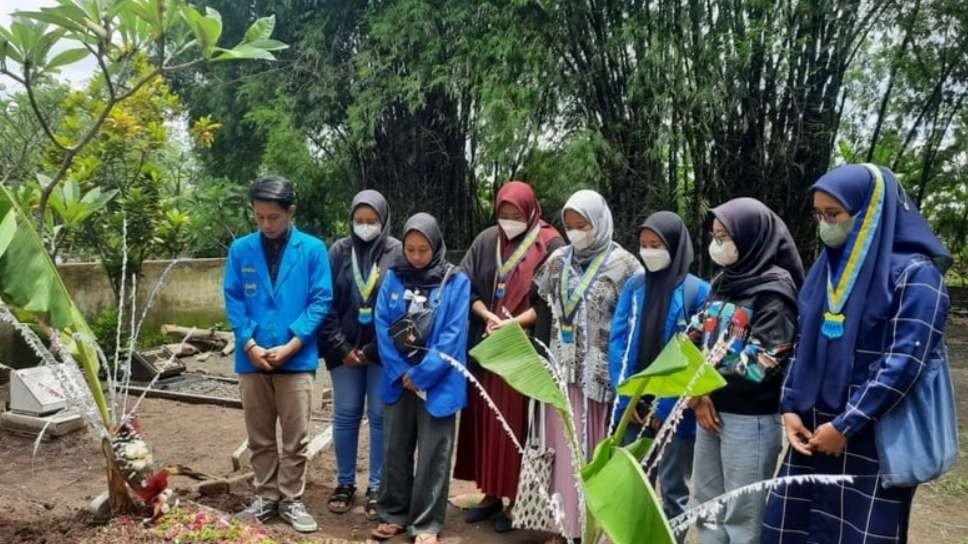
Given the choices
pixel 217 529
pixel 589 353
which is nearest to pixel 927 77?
pixel 589 353

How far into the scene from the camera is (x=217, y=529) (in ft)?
7.84

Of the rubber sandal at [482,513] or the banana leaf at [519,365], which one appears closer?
the banana leaf at [519,365]

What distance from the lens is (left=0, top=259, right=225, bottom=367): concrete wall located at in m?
6.91

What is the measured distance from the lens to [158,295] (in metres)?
8.58

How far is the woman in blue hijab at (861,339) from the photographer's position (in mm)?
2100

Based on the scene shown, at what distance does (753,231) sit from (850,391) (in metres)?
0.63

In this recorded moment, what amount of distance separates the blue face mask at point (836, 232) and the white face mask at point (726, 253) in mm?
328

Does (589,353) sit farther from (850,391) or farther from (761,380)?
(850,391)

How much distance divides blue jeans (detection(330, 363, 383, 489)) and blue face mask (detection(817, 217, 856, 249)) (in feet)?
6.94

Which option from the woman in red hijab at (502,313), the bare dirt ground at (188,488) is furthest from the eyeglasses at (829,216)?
the bare dirt ground at (188,488)

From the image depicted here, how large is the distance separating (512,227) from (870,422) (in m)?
1.82

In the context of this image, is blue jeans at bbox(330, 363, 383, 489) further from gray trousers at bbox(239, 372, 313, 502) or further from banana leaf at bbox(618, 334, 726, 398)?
banana leaf at bbox(618, 334, 726, 398)

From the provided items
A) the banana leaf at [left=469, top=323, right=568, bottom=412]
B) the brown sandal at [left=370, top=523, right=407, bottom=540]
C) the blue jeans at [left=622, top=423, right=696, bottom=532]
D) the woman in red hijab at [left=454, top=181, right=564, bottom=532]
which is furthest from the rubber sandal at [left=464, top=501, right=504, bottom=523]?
the banana leaf at [left=469, top=323, right=568, bottom=412]

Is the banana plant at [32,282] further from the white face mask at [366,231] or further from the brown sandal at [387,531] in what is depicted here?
the white face mask at [366,231]
